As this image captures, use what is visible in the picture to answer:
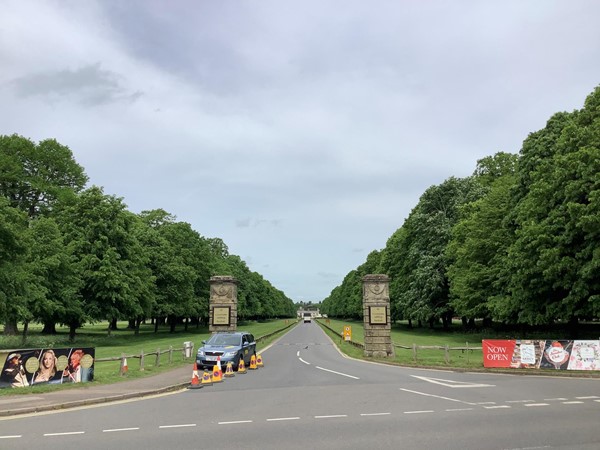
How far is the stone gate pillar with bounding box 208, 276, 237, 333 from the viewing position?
31828 millimetres

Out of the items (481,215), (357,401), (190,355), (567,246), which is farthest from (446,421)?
(481,215)

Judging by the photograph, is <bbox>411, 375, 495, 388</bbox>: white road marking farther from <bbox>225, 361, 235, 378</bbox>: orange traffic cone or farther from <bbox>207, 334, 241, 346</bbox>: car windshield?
<bbox>207, 334, 241, 346</bbox>: car windshield

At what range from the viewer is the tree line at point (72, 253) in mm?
31062

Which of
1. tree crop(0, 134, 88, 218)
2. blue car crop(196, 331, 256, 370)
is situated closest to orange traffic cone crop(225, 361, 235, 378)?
blue car crop(196, 331, 256, 370)

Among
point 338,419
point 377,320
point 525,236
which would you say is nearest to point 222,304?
point 377,320

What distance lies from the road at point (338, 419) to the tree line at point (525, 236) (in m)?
12.3

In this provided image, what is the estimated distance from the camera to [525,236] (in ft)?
94.3

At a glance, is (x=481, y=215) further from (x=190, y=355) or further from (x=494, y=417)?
(x=494, y=417)

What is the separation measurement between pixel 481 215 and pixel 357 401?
33235 millimetres

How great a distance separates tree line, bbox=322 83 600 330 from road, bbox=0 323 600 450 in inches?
485

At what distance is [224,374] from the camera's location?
2028 centimetres

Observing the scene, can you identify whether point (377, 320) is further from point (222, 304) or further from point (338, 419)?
point (338, 419)

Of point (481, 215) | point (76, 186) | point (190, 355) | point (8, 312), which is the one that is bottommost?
point (190, 355)

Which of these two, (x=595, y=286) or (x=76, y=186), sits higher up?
(x=76, y=186)
